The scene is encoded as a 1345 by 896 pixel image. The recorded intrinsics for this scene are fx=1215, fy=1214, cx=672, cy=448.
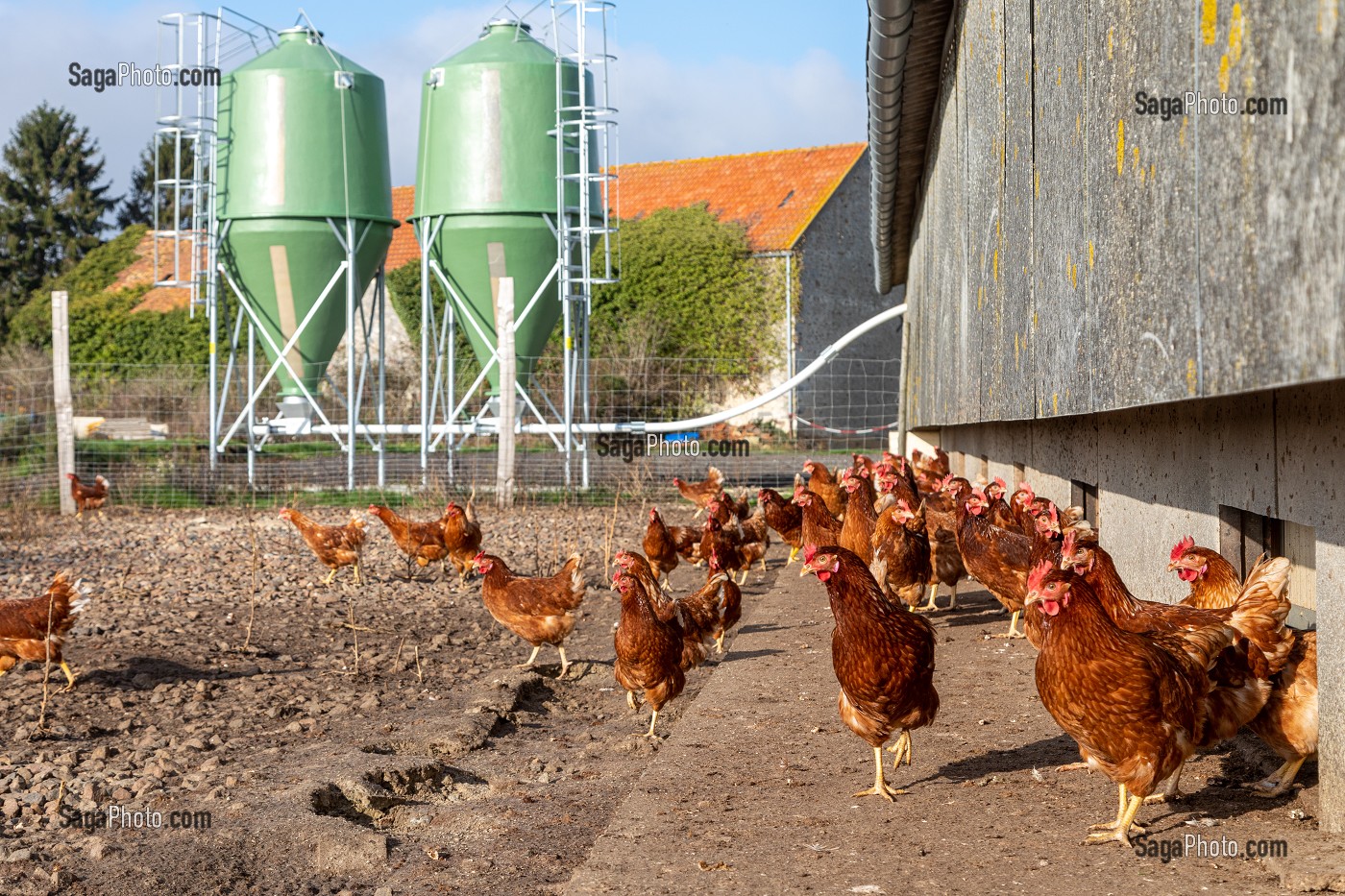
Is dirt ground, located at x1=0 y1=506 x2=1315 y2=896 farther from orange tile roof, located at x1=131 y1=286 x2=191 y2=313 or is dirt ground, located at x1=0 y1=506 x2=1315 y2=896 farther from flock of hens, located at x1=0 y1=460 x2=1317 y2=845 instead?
orange tile roof, located at x1=131 y1=286 x2=191 y2=313

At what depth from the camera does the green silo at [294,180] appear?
60.1 feet

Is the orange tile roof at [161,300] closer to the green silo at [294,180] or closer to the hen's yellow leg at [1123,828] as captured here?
the green silo at [294,180]

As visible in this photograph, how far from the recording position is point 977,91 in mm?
5465

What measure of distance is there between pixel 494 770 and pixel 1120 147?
379 cm

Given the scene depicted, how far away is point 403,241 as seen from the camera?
35.6m

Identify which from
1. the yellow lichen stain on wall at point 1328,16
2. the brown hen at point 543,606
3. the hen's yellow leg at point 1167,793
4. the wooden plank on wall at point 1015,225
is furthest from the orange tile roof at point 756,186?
the yellow lichen stain on wall at point 1328,16

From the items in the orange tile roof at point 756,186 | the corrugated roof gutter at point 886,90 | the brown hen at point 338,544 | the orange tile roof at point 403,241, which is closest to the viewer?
the corrugated roof gutter at point 886,90

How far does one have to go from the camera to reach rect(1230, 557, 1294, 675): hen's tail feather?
3613 millimetres

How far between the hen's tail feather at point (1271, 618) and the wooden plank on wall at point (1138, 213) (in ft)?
3.61

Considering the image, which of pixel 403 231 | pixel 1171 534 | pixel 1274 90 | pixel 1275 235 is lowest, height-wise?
pixel 1171 534

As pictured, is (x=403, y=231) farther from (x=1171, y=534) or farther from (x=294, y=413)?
(x=1171, y=534)

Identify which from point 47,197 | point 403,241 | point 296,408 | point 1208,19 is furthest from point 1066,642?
point 47,197

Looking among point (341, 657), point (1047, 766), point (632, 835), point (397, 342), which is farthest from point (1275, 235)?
point (397, 342)

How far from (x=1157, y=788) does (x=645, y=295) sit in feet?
92.7
